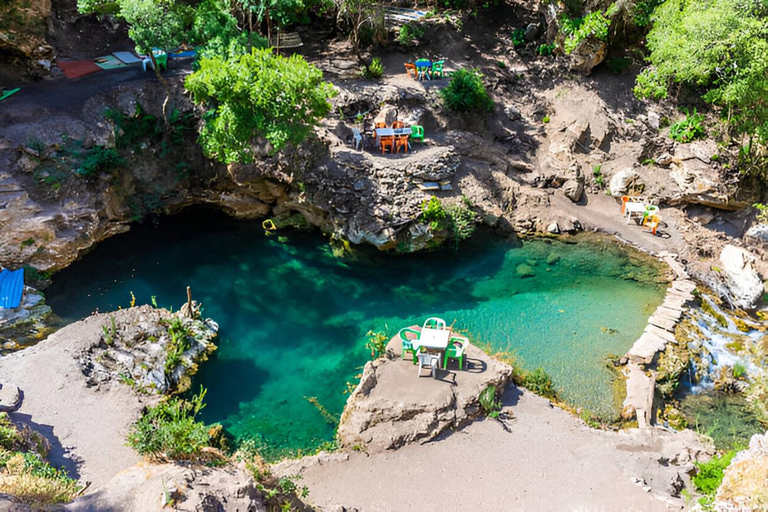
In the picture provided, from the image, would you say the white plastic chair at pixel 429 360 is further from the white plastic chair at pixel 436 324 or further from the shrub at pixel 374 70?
the shrub at pixel 374 70

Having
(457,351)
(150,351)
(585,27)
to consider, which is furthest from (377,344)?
Result: (585,27)

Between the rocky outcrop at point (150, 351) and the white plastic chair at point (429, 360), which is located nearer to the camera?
the white plastic chair at point (429, 360)

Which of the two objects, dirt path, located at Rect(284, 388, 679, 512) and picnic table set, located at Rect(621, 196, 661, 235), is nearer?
dirt path, located at Rect(284, 388, 679, 512)

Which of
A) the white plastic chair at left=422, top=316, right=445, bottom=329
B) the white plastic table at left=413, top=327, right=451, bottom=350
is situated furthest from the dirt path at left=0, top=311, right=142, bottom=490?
the white plastic chair at left=422, top=316, right=445, bottom=329

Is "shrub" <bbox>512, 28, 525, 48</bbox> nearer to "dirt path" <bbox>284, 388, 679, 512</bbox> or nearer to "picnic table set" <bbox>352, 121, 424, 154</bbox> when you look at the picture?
"picnic table set" <bbox>352, 121, 424, 154</bbox>

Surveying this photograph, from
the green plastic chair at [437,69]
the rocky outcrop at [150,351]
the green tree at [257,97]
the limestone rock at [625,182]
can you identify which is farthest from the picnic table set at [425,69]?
the rocky outcrop at [150,351]

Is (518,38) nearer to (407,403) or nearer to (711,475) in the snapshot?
(407,403)

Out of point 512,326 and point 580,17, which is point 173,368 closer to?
point 512,326
